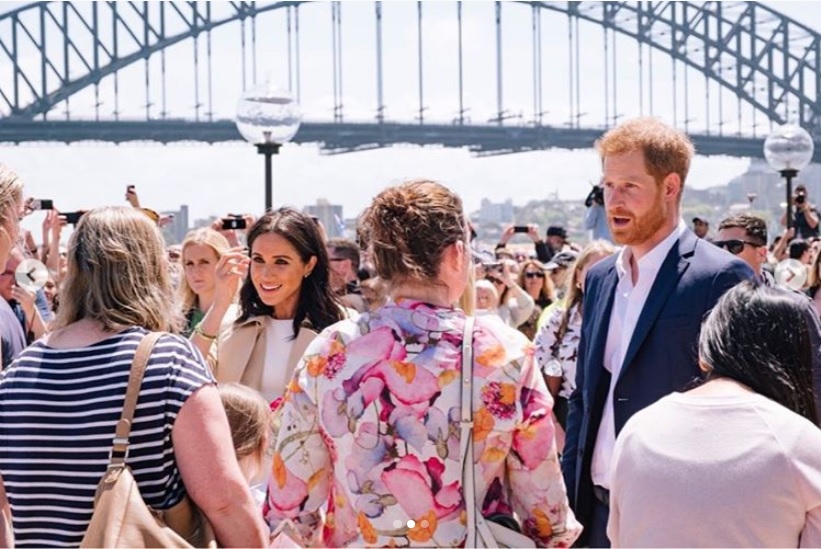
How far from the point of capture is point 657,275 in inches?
133

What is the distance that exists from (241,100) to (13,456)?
16.9ft

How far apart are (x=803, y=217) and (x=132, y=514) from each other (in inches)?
414

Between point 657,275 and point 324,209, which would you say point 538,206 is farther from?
point 657,275

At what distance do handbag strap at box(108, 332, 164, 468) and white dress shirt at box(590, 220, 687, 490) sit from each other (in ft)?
4.22

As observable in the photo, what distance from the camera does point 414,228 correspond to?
8.66ft

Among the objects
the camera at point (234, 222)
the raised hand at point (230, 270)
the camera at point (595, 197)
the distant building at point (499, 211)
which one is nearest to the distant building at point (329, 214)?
the camera at point (595, 197)

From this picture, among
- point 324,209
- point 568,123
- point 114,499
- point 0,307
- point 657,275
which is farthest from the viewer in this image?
point 568,123

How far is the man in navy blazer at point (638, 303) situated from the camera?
10.8ft

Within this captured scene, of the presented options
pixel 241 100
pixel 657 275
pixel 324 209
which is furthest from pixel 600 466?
pixel 324 209

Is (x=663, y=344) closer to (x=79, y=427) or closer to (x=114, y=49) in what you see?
(x=79, y=427)

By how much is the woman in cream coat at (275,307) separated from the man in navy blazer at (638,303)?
0.95 metres

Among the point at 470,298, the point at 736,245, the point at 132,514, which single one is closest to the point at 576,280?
the point at 736,245

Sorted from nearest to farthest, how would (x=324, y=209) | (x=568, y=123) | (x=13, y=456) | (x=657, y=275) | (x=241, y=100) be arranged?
(x=13, y=456) → (x=657, y=275) → (x=241, y=100) → (x=324, y=209) → (x=568, y=123)

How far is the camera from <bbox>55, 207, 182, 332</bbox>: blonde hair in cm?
263
